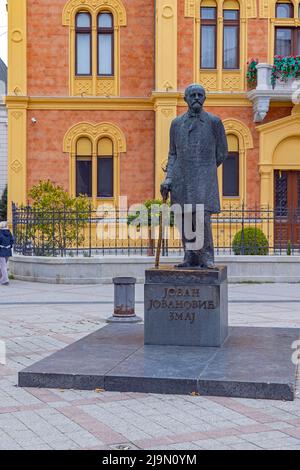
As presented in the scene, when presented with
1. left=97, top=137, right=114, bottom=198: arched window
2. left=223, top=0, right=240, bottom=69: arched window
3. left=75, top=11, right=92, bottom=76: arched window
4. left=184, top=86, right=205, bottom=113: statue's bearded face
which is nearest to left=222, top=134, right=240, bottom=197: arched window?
left=223, top=0, right=240, bottom=69: arched window

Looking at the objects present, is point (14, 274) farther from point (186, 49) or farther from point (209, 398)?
point (209, 398)

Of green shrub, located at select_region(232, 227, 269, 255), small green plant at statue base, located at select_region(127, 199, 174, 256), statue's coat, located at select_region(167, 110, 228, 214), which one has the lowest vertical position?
green shrub, located at select_region(232, 227, 269, 255)

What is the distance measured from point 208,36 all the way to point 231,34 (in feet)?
2.64

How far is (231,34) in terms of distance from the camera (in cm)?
2505

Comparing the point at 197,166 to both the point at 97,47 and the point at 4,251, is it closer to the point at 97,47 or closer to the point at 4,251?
the point at 4,251

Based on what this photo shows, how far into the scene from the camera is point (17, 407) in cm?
640

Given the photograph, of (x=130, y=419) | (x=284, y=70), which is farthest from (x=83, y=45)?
(x=130, y=419)

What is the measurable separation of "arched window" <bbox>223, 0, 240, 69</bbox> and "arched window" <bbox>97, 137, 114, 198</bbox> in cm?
497

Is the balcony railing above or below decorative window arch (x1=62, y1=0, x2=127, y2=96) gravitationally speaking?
below

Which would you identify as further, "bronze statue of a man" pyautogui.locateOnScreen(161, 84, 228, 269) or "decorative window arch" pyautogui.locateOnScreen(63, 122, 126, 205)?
"decorative window arch" pyautogui.locateOnScreen(63, 122, 126, 205)

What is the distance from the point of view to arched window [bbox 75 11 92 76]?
83.5 ft

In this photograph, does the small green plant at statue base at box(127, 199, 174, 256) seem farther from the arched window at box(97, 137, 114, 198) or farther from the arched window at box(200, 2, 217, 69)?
the arched window at box(200, 2, 217, 69)

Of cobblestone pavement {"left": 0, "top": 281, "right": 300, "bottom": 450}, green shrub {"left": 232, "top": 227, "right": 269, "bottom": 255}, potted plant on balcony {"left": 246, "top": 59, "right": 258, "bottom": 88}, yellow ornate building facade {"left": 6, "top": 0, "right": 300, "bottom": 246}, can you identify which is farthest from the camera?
yellow ornate building facade {"left": 6, "top": 0, "right": 300, "bottom": 246}

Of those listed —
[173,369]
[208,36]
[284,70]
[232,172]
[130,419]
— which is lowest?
[130,419]
